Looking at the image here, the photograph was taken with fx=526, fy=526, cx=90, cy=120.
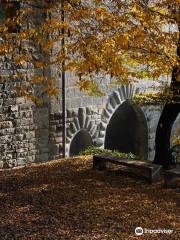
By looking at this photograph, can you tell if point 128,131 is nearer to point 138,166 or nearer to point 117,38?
point 138,166

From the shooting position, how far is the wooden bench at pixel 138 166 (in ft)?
32.8

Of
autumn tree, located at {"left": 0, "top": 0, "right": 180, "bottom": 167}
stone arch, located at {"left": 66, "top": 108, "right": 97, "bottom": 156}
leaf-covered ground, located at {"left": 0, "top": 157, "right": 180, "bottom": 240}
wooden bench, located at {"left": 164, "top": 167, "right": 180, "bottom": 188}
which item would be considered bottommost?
leaf-covered ground, located at {"left": 0, "top": 157, "right": 180, "bottom": 240}

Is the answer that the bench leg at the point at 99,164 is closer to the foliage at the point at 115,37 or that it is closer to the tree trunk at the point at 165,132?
the tree trunk at the point at 165,132

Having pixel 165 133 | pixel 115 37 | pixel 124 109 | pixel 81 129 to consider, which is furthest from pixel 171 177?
pixel 124 109

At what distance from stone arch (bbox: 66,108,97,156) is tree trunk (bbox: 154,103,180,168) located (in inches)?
152

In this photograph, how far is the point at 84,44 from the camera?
28.1 ft

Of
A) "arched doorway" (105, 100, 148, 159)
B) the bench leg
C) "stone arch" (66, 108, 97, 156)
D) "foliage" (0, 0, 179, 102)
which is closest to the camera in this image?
"foliage" (0, 0, 179, 102)

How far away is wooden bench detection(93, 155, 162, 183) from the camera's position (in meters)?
9.99

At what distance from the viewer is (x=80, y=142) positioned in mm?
15289

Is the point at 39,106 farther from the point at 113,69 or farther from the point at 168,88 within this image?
the point at 113,69

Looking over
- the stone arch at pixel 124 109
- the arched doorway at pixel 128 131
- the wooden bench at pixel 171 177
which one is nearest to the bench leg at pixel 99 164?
the wooden bench at pixel 171 177

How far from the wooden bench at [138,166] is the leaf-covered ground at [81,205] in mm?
196

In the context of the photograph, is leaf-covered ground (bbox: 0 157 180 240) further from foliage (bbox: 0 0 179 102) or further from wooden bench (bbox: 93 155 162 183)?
foliage (bbox: 0 0 179 102)

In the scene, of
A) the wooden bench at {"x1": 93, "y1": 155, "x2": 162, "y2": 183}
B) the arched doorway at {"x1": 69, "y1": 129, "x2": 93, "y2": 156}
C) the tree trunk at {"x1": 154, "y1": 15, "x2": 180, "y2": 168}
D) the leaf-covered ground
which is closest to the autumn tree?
the tree trunk at {"x1": 154, "y1": 15, "x2": 180, "y2": 168}
